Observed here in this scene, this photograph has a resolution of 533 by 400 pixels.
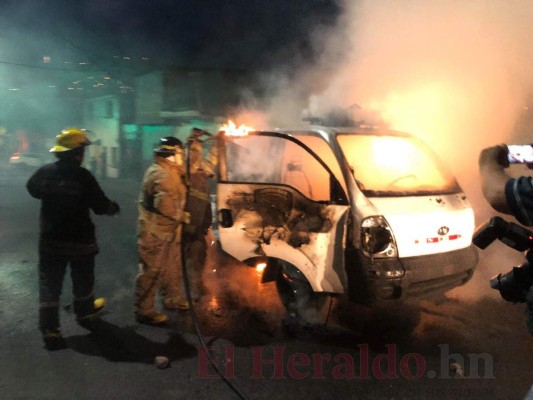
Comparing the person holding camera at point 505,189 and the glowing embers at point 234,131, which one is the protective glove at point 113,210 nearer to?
the glowing embers at point 234,131

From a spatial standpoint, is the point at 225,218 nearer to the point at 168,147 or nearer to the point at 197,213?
the point at 197,213

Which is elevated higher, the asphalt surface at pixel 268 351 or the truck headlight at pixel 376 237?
the truck headlight at pixel 376 237

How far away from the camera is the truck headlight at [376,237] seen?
11.4ft

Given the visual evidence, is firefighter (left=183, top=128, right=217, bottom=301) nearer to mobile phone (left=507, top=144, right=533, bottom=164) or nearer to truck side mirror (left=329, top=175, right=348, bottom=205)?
truck side mirror (left=329, top=175, right=348, bottom=205)

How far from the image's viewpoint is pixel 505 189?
5.72 feet

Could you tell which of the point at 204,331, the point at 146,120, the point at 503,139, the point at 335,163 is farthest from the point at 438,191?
the point at 146,120

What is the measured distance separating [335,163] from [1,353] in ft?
11.5

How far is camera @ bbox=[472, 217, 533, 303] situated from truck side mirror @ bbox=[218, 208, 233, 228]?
2.56m

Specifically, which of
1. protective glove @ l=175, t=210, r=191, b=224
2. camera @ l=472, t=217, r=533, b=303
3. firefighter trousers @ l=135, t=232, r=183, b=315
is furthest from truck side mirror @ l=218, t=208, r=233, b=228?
camera @ l=472, t=217, r=533, b=303

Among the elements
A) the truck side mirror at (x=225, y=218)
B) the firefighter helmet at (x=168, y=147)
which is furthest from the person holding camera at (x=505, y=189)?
the firefighter helmet at (x=168, y=147)

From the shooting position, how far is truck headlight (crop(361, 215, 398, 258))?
11.4 feet

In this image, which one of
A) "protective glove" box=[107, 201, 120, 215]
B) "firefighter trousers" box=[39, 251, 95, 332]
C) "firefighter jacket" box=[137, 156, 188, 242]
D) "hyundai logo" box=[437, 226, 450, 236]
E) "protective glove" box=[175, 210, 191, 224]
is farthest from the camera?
"protective glove" box=[175, 210, 191, 224]

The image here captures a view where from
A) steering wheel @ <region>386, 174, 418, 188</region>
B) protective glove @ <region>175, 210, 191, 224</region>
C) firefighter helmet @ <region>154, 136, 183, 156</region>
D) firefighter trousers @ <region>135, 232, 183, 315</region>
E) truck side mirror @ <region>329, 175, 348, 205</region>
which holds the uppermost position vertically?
firefighter helmet @ <region>154, 136, 183, 156</region>

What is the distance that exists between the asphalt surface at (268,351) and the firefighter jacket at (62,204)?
0.94 m
